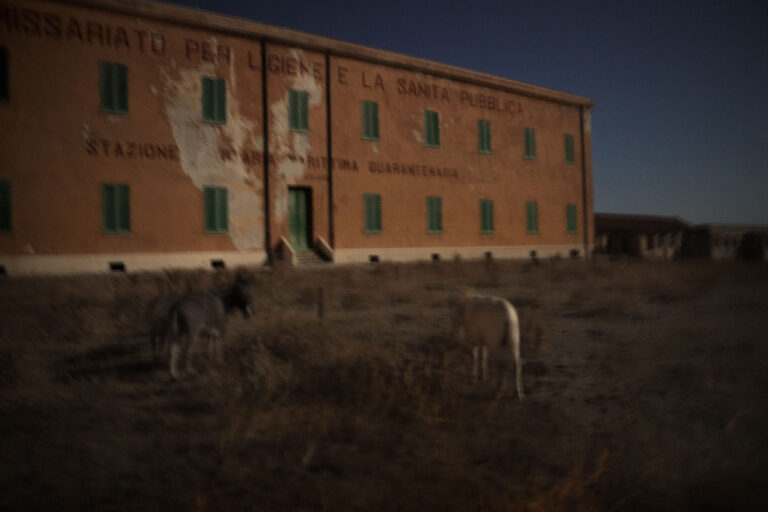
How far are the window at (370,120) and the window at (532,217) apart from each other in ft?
26.6

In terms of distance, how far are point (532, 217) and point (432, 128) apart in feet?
21.0

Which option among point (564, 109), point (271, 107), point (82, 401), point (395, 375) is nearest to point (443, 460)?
point (395, 375)

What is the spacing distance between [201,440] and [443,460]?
71.5 inches

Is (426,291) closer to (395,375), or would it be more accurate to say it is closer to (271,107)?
(395,375)

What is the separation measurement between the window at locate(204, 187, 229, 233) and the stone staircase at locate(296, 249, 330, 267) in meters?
2.43

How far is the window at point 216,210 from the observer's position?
1522 cm

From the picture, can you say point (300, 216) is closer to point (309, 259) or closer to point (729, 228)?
point (309, 259)

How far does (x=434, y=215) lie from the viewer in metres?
19.5

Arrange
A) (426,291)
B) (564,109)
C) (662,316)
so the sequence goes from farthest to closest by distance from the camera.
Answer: (564,109) < (426,291) < (662,316)

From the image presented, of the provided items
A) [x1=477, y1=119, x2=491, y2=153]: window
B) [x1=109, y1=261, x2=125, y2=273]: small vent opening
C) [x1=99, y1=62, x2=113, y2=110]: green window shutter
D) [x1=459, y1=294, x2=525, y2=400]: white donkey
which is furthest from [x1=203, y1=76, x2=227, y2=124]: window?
[x1=459, y1=294, x2=525, y2=400]: white donkey

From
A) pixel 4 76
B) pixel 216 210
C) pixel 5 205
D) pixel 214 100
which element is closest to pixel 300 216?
pixel 216 210

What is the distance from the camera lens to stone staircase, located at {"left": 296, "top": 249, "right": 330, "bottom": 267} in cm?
1586

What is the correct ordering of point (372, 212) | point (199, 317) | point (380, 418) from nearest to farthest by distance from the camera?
point (380, 418)
point (199, 317)
point (372, 212)

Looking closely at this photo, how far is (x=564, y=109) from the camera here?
78.3ft
